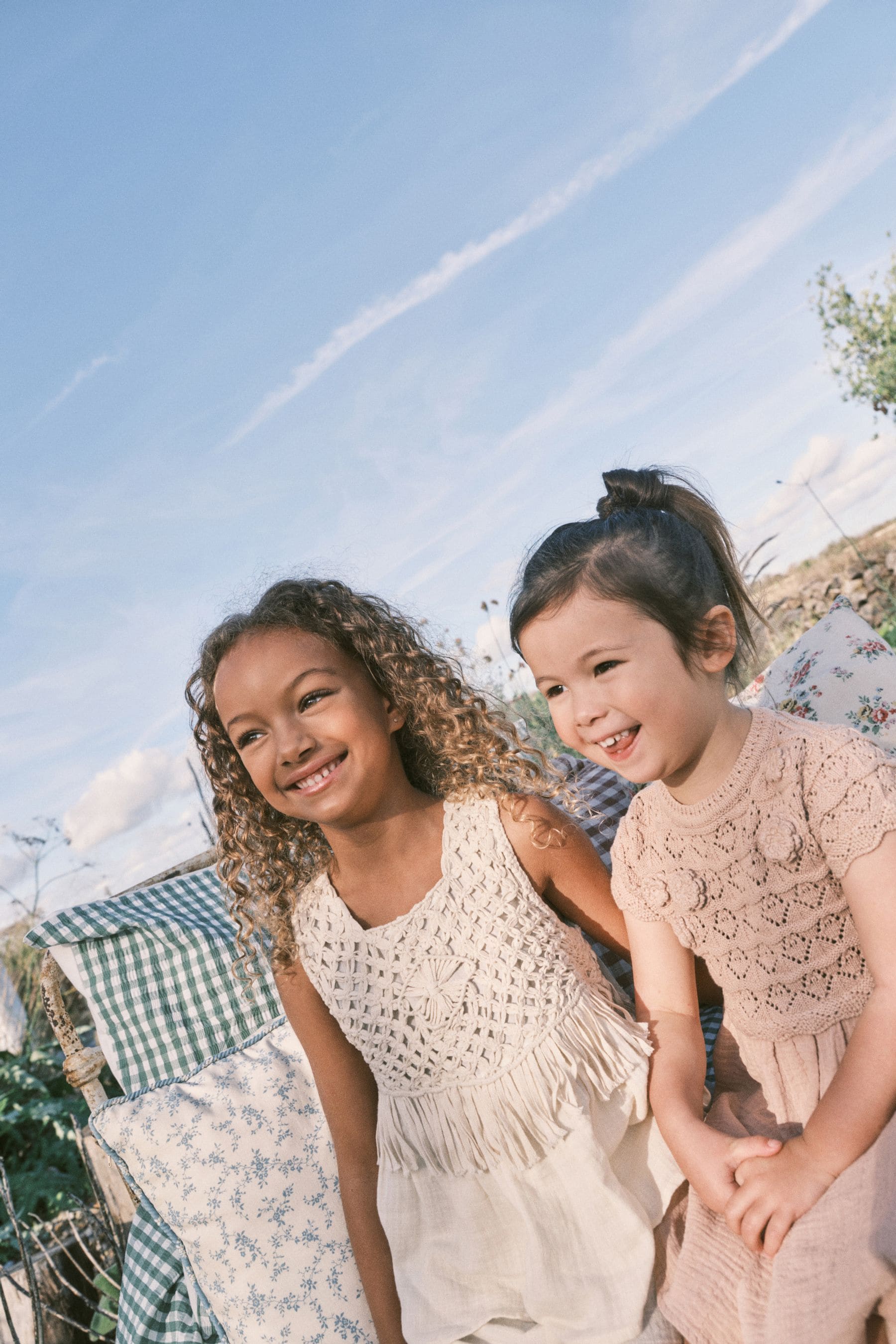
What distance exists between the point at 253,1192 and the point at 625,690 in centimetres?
158

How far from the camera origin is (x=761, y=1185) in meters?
1.39

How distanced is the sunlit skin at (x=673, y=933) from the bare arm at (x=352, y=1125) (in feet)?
2.37

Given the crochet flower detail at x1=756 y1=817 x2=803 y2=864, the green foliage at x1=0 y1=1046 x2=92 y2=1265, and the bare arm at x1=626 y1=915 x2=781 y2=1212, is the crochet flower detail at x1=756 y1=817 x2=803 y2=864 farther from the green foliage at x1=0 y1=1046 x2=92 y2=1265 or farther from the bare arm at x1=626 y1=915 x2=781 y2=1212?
the green foliage at x1=0 y1=1046 x2=92 y2=1265

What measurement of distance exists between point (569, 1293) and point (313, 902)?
Answer: 38.4 inches

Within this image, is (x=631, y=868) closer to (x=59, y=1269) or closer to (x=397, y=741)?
(x=397, y=741)

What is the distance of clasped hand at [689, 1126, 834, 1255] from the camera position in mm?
1350

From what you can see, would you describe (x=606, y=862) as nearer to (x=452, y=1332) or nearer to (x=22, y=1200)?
(x=452, y=1332)

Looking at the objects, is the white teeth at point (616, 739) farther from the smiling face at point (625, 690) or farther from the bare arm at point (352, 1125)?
the bare arm at point (352, 1125)

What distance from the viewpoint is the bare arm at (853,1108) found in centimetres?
136

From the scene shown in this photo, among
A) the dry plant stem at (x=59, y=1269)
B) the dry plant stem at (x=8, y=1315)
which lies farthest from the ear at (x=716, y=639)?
the dry plant stem at (x=59, y=1269)

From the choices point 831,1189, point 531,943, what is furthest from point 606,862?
point 831,1189

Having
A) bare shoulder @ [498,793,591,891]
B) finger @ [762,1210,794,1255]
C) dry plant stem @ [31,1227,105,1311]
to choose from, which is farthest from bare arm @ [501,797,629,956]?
dry plant stem @ [31,1227,105,1311]

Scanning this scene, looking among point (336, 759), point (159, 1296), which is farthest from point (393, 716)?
point (159, 1296)

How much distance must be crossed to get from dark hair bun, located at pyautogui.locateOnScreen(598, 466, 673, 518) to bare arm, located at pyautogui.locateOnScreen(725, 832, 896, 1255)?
2.58ft
